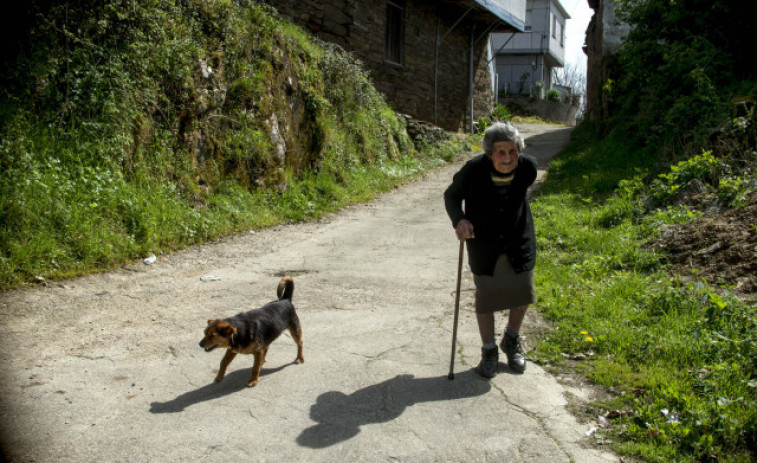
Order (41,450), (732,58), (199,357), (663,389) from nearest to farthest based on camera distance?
(41,450)
(663,389)
(199,357)
(732,58)

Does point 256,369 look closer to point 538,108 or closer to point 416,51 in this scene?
point 416,51

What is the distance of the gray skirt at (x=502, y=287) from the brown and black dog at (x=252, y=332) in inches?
53.3

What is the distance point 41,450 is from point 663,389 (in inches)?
137

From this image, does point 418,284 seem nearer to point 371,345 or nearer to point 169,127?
point 371,345

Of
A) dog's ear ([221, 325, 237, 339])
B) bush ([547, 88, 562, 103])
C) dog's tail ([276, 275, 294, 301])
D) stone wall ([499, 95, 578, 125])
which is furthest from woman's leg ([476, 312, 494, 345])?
bush ([547, 88, 562, 103])

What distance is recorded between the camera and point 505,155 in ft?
12.0

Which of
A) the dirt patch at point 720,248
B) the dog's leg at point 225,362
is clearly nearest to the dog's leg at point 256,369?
the dog's leg at point 225,362

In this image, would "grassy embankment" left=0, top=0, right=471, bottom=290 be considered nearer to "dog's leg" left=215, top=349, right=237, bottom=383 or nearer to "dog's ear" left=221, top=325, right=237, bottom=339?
"dog's leg" left=215, top=349, right=237, bottom=383

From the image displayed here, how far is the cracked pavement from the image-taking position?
2.96 metres

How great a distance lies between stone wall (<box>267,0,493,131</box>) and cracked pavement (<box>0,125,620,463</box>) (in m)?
9.64

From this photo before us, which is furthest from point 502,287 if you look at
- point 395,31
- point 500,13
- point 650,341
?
point 500,13

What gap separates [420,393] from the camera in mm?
3578

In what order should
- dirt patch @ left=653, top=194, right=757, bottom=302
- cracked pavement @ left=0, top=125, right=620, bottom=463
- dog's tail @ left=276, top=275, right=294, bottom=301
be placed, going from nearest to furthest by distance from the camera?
cracked pavement @ left=0, top=125, right=620, bottom=463 → dog's tail @ left=276, top=275, right=294, bottom=301 → dirt patch @ left=653, top=194, right=757, bottom=302

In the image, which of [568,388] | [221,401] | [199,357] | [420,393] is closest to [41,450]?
[221,401]
